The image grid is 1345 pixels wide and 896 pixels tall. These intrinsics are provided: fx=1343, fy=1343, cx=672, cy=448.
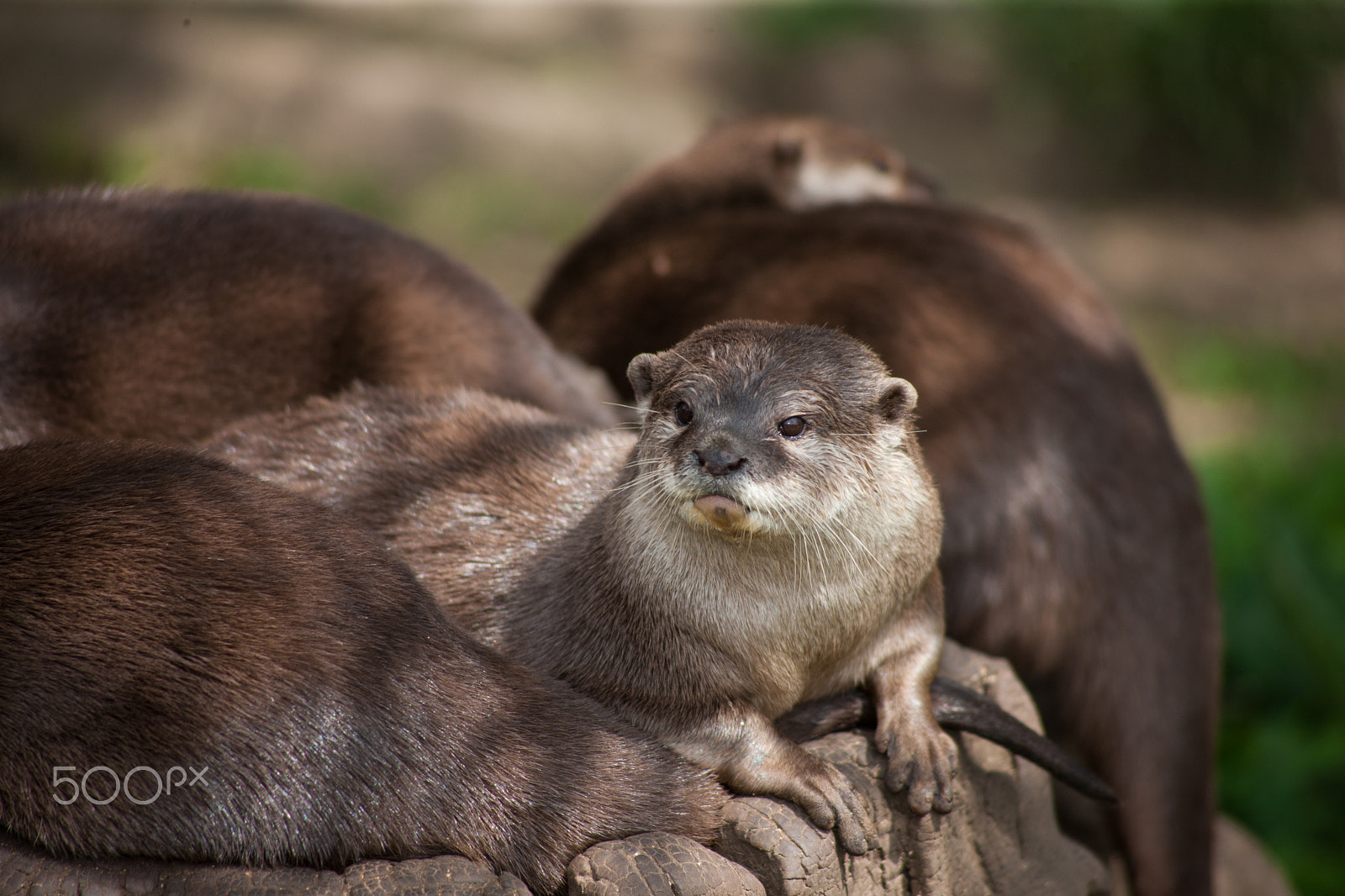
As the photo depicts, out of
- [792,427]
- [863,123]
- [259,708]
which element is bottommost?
[259,708]

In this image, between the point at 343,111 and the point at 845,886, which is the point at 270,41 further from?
the point at 845,886

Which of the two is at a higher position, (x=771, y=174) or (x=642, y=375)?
(x=771, y=174)

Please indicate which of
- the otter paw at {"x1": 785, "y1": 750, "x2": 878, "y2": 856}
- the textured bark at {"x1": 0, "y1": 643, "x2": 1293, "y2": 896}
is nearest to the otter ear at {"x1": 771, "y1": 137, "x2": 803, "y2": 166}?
the textured bark at {"x1": 0, "y1": 643, "x2": 1293, "y2": 896}

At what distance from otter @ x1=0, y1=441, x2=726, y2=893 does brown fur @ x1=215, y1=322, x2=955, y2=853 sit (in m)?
0.15

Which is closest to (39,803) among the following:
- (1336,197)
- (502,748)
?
(502,748)

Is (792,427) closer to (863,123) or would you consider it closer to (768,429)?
(768,429)

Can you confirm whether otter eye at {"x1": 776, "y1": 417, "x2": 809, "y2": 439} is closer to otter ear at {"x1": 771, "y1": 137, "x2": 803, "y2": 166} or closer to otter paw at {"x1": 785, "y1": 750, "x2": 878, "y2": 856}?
otter paw at {"x1": 785, "y1": 750, "x2": 878, "y2": 856}

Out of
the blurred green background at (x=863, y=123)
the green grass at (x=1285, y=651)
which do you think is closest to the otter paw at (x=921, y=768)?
the green grass at (x=1285, y=651)

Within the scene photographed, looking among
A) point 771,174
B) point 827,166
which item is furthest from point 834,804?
point 827,166

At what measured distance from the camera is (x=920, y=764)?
221 centimetres

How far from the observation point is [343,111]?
9.59 metres

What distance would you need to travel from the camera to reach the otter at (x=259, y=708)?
178cm

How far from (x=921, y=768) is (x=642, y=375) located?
2.67 feet

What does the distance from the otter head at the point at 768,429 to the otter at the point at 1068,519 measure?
83 centimetres
